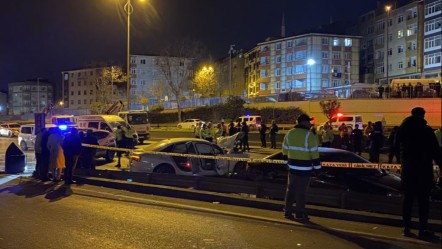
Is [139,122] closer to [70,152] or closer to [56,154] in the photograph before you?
[56,154]

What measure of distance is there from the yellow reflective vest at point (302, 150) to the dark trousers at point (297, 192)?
122 millimetres

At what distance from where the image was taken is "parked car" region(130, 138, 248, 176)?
12.7 m

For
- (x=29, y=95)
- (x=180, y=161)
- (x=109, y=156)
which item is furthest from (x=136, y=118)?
(x=29, y=95)

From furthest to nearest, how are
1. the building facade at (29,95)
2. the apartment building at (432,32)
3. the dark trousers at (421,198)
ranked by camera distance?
the building facade at (29,95)
the apartment building at (432,32)
the dark trousers at (421,198)

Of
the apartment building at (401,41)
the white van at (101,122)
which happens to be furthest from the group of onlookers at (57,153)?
the apartment building at (401,41)

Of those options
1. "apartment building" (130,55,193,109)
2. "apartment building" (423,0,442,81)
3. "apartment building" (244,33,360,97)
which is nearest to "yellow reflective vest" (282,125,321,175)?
"apartment building" (130,55,193,109)

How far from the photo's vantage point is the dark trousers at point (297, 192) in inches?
294

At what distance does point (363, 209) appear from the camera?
314 inches

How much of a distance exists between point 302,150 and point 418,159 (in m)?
1.80

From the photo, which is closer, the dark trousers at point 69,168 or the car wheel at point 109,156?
the dark trousers at point 69,168

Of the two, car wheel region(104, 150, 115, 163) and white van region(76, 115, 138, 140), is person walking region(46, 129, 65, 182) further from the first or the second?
white van region(76, 115, 138, 140)

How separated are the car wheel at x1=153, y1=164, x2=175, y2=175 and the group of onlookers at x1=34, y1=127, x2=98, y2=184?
2147 mm

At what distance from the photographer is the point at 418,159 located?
6.07 meters

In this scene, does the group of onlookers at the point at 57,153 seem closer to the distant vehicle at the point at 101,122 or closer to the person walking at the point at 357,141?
the distant vehicle at the point at 101,122
